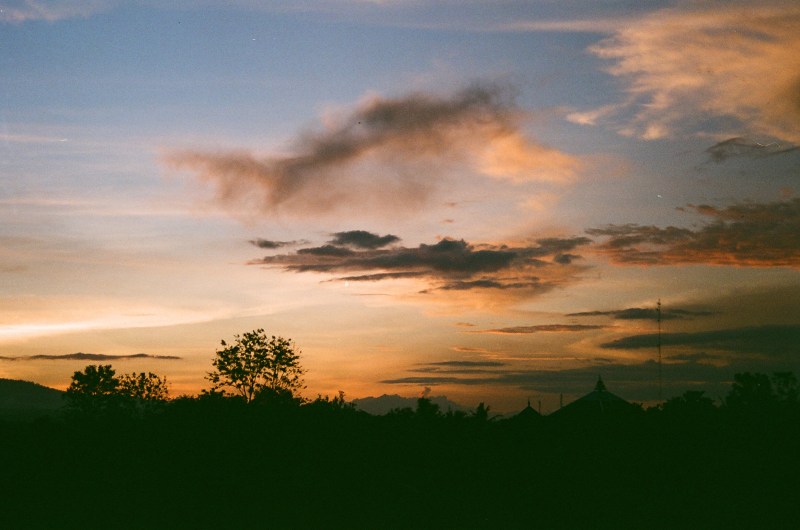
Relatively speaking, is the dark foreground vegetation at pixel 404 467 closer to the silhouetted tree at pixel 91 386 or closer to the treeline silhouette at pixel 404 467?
the treeline silhouette at pixel 404 467

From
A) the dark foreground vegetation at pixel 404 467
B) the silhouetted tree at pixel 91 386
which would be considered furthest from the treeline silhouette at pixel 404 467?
the silhouetted tree at pixel 91 386

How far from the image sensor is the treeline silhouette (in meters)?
16.8

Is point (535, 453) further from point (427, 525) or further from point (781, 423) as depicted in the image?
point (781, 423)

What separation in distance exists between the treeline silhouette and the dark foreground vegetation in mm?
34

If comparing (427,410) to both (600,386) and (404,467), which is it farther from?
(600,386)

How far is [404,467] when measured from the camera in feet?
61.9

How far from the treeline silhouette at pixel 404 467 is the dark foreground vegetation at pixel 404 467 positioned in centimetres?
3

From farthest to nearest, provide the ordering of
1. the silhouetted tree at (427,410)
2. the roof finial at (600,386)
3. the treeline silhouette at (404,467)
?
the roof finial at (600,386) < the silhouetted tree at (427,410) < the treeline silhouette at (404,467)

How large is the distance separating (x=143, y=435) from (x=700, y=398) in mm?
14721

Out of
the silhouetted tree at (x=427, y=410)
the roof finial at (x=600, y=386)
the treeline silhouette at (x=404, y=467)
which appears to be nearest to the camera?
the treeline silhouette at (x=404, y=467)

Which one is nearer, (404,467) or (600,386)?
(404,467)

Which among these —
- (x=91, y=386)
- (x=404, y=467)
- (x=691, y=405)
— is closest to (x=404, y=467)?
(x=404, y=467)

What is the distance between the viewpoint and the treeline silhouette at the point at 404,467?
16.8 m

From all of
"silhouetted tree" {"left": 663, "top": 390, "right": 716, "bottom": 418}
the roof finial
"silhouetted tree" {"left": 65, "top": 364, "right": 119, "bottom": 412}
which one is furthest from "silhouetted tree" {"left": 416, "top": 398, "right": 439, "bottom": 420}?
"silhouetted tree" {"left": 65, "top": 364, "right": 119, "bottom": 412}
